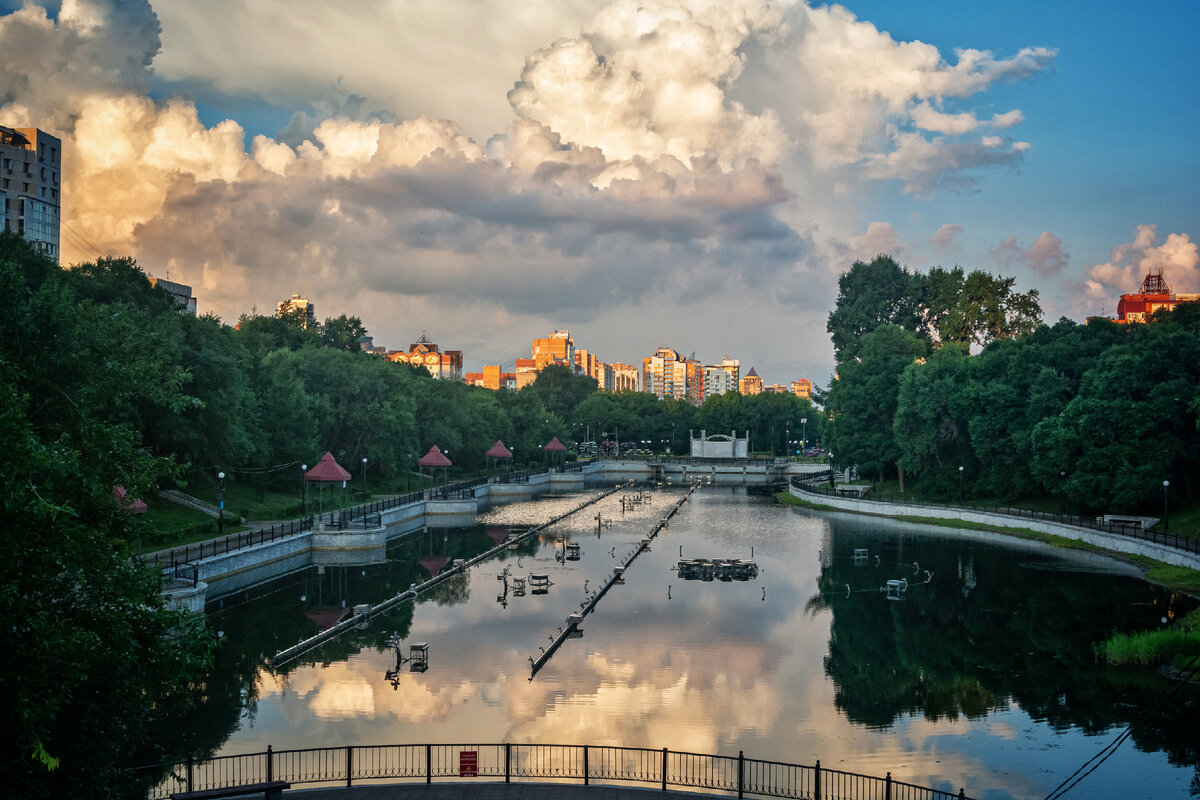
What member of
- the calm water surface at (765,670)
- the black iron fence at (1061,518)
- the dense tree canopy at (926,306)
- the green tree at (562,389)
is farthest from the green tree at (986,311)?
the green tree at (562,389)

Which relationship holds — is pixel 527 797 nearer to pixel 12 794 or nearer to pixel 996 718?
pixel 12 794

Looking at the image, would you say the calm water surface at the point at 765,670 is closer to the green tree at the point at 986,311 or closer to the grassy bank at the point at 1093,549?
the grassy bank at the point at 1093,549

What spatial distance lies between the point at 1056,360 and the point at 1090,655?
4026 cm

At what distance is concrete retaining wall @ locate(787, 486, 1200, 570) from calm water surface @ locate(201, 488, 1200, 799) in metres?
1.74

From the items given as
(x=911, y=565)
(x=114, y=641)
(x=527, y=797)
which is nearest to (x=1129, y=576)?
(x=911, y=565)

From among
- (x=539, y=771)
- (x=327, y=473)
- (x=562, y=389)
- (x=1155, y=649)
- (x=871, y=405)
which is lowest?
(x=539, y=771)

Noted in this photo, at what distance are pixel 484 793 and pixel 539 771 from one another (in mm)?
4570

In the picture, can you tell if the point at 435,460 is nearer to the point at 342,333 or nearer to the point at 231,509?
the point at 231,509

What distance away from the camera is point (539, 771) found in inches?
862

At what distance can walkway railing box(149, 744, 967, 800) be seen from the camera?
20.3m

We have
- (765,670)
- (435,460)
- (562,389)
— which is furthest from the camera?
(562,389)

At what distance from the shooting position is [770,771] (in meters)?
22.1

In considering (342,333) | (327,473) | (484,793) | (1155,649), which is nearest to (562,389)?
(342,333)

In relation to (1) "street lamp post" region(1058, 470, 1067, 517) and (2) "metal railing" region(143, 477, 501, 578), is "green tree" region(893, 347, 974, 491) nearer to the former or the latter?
(1) "street lamp post" region(1058, 470, 1067, 517)
